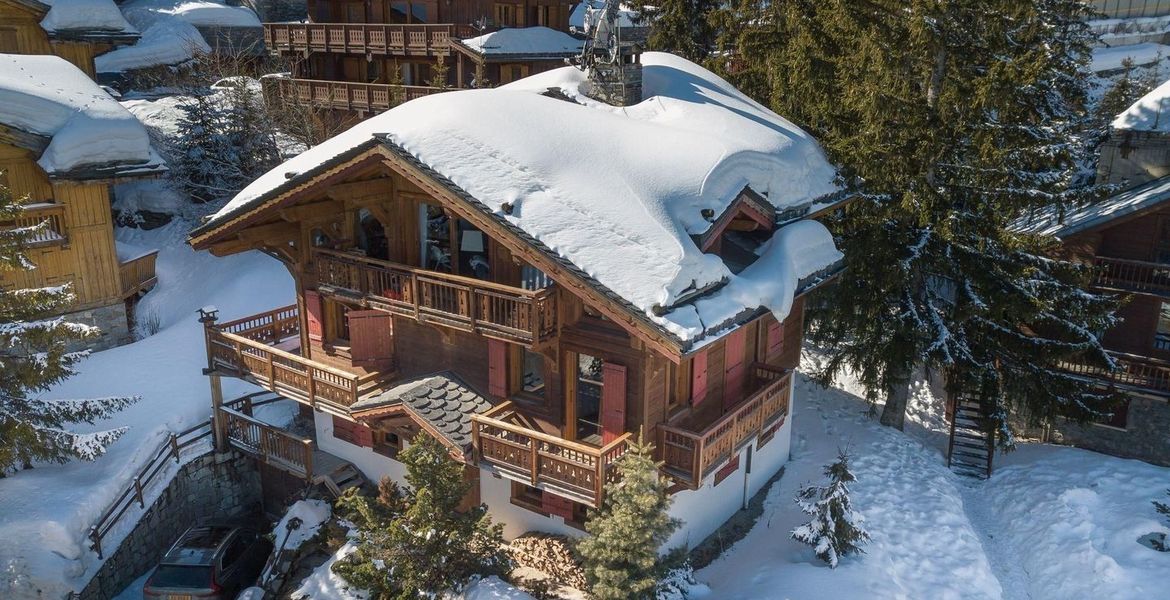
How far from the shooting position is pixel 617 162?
16891 millimetres

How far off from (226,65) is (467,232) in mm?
26688

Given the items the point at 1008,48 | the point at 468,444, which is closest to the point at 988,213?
the point at 1008,48

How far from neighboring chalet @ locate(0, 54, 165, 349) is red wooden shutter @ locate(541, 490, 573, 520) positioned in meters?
16.3

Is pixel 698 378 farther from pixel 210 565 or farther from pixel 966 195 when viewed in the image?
pixel 210 565

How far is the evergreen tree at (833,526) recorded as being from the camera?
54.7 feet

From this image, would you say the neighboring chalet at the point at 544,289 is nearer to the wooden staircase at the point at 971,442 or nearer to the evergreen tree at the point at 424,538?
the evergreen tree at the point at 424,538

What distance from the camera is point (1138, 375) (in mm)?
22344

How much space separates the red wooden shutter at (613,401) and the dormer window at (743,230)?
312 cm

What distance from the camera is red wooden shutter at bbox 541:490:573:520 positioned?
16.6 m

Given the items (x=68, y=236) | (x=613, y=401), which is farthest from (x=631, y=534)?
(x=68, y=236)

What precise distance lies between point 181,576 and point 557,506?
872 cm

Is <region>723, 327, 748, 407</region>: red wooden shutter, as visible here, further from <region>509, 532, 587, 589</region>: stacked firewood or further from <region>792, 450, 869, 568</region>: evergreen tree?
<region>509, 532, 587, 589</region>: stacked firewood

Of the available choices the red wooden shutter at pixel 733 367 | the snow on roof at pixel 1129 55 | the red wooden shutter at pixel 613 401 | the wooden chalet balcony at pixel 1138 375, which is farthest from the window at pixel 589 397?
the snow on roof at pixel 1129 55

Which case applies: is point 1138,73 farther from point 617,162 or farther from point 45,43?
point 45,43
